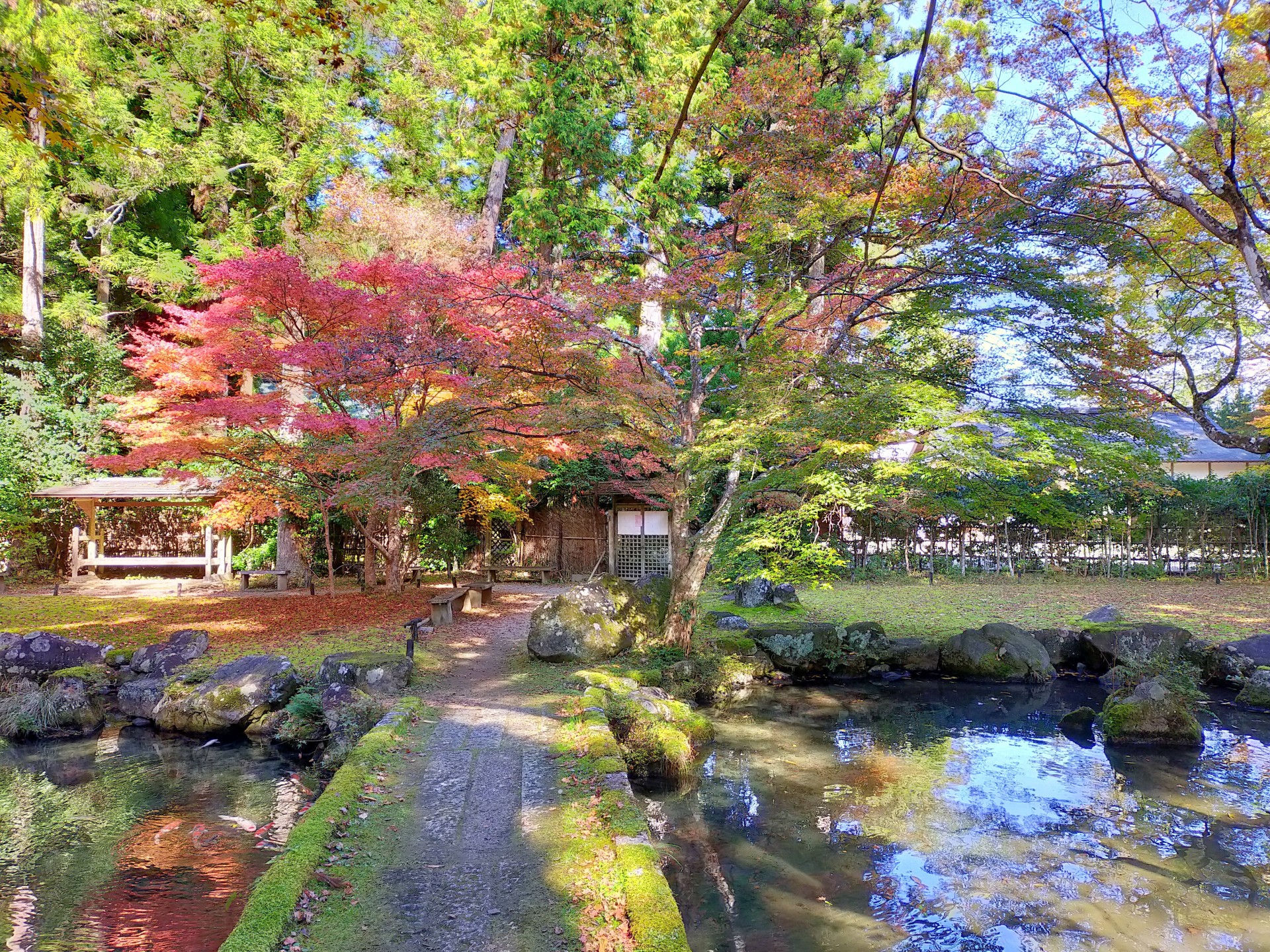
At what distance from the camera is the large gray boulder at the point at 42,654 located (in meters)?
8.50

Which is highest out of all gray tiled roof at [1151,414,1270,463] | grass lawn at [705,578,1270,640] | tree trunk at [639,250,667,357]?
tree trunk at [639,250,667,357]

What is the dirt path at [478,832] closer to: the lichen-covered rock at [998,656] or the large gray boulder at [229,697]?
the large gray boulder at [229,697]

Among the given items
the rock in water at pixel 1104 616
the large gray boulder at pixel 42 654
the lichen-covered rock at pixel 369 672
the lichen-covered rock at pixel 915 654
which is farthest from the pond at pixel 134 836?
the rock in water at pixel 1104 616

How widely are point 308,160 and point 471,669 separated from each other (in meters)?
13.3

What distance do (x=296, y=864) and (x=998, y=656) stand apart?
29.3 feet

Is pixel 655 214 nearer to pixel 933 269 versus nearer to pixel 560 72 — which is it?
pixel 560 72

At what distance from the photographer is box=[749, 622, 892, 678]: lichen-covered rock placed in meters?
10.1

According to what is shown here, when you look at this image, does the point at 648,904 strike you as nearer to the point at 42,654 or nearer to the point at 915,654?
the point at 915,654

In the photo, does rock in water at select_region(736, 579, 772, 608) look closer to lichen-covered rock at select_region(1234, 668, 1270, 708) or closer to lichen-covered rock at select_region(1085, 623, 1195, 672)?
lichen-covered rock at select_region(1085, 623, 1195, 672)

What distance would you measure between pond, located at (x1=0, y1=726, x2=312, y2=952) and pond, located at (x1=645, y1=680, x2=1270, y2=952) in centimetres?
302

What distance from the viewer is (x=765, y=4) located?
14.4m

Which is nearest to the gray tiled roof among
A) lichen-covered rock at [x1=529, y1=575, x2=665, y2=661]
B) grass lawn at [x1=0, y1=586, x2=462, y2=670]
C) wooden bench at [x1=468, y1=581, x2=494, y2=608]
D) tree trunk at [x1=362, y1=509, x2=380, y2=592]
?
lichen-covered rock at [x1=529, y1=575, x2=665, y2=661]

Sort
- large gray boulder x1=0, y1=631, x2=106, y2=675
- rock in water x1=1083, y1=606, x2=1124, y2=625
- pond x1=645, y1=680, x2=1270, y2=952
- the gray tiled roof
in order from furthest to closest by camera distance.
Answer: the gray tiled roof, rock in water x1=1083, y1=606, x2=1124, y2=625, large gray boulder x1=0, y1=631, x2=106, y2=675, pond x1=645, y1=680, x2=1270, y2=952

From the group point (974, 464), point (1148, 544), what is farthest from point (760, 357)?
point (1148, 544)
